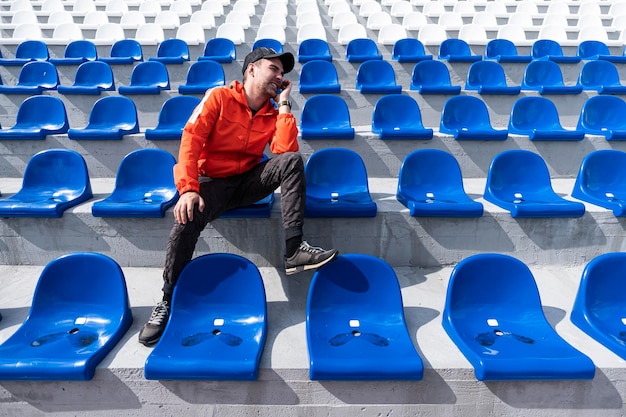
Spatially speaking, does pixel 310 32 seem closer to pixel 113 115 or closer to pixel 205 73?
pixel 205 73

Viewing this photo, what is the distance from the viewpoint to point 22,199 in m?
2.36

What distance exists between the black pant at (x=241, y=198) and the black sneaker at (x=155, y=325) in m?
0.08

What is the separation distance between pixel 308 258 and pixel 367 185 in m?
0.85

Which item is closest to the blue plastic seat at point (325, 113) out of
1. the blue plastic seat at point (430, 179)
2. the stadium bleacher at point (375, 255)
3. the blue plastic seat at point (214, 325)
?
the stadium bleacher at point (375, 255)

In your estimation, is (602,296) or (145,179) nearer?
(602,296)

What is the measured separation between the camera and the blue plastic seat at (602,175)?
2.56 meters

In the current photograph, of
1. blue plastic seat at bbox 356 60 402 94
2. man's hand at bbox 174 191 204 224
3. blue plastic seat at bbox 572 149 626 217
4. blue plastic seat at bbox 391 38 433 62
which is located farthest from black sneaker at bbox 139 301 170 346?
blue plastic seat at bbox 391 38 433 62

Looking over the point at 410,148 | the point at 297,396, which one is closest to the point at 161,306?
the point at 297,396

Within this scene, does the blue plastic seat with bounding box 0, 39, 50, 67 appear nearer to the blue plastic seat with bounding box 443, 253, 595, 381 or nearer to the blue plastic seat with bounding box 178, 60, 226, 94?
the blue plastic seat with bounding box 178, 60, 226, 94

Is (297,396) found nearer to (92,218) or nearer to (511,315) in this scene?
(511,315)

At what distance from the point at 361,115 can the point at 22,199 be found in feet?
9.03

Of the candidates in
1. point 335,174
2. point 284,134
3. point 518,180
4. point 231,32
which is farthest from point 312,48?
point 284,134

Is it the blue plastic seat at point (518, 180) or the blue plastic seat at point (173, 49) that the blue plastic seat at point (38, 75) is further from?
the blue plastic seat at point (518, 180)

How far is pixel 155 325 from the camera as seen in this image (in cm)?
170
